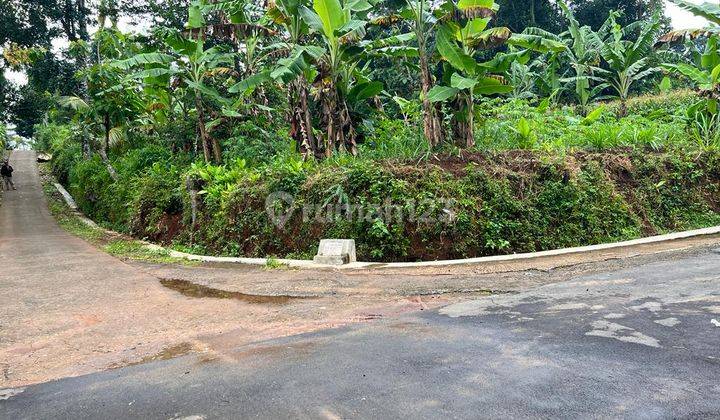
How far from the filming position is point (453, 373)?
3.60 meters

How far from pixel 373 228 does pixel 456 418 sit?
239 inches

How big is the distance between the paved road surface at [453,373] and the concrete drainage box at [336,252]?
11.2 ft

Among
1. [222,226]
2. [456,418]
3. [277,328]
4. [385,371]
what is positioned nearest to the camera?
[456,418]

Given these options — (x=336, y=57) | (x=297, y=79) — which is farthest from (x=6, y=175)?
(x=336, y=57)

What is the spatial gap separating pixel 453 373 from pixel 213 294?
175 inches

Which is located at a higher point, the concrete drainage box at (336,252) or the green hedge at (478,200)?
the green hedge at (478,200)

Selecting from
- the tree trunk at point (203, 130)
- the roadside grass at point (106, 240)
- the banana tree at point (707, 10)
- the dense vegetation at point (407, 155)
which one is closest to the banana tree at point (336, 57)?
the dense vegetation at point (407, 155)

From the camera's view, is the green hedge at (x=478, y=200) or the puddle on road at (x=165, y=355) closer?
the puddle on road at (x=165, y=355)

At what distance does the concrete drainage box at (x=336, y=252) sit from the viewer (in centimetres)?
854

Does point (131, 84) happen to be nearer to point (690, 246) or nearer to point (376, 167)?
point (376, 167)

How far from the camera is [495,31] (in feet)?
31.7

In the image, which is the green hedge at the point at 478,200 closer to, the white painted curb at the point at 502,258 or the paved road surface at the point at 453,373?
the white painted curb at the point at 502,258

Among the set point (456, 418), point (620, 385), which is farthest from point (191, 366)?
point (620, 385)

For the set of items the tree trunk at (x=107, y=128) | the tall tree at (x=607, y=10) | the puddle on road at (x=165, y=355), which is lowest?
the puddle on road at (x=165, y=355)
